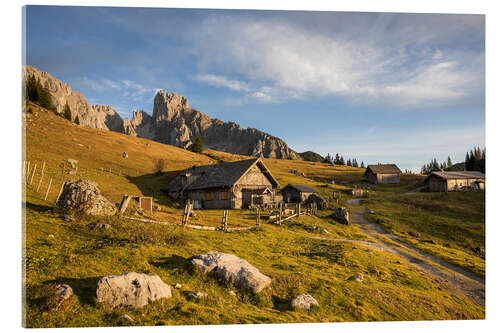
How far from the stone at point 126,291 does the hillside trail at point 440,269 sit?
53.4 ft

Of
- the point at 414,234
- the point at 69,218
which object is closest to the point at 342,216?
the point at 414,234

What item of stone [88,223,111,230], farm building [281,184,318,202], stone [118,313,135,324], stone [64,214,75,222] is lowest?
farm building [281,184,318,202]

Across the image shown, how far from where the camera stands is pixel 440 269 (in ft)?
66.7

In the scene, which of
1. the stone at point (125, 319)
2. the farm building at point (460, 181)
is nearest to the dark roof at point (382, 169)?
the farm building at point (460, 181)

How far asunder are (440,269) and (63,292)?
24.3 meters

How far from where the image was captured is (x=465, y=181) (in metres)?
64.0

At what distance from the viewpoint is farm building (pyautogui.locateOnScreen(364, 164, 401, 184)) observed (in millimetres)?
87175

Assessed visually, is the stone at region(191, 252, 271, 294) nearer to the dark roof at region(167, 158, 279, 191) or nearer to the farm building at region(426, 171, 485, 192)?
the dark roof at region(167, 158, 279, 191)

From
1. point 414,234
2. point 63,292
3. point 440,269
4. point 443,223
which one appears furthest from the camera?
point 443,223

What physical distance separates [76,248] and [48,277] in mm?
2891

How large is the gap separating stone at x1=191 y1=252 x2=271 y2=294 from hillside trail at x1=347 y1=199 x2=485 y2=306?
1237 cm

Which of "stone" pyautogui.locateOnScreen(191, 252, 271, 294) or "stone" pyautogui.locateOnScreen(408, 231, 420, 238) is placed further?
"stone" pyautogui.locateOnScreen(408, 231, 420, 238)

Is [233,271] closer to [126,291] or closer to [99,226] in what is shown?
[126,291]

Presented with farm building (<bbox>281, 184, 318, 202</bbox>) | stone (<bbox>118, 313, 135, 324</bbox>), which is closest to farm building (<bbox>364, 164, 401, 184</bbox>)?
farm building (<bbox>281, 184, 318, 202</bbox>)
